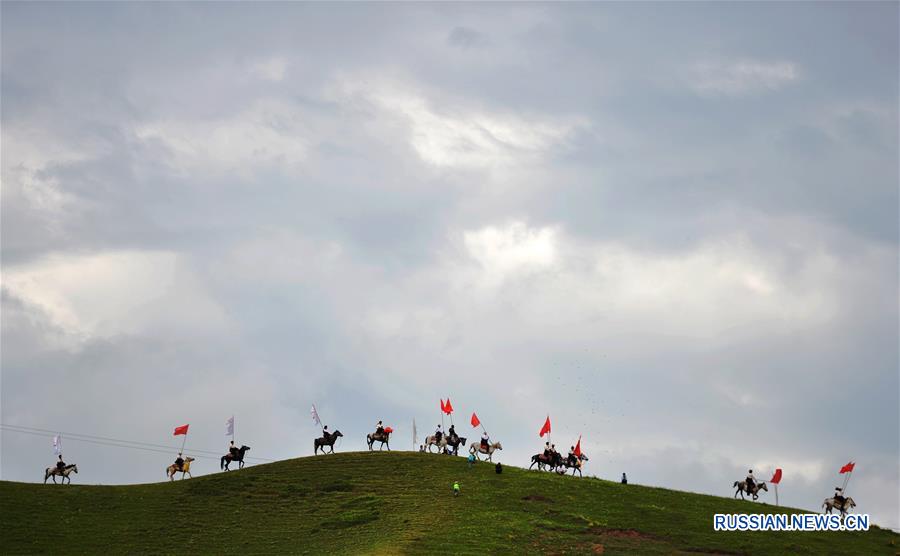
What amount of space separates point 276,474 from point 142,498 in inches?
413

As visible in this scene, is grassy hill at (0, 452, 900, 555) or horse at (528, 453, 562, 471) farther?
horse at (528, 453, 562, 471)

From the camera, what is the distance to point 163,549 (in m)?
67.6

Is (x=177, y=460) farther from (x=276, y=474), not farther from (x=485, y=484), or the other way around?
(x=485, y=484)

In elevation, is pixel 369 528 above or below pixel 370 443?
below

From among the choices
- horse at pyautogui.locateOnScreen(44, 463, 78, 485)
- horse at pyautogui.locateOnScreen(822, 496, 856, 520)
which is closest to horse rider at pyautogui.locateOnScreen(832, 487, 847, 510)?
horse at pyautogui.locateOnScreen(822, 496, 856, 520)

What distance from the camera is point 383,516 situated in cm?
7275

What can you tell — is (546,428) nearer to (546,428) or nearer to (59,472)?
(546,428)

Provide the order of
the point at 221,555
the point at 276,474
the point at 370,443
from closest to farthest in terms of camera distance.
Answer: the point at 221,555
the point at 276,474
the point at 370,443

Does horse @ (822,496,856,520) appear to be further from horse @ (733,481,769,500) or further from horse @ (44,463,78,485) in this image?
horse @ (44,463,78,485)

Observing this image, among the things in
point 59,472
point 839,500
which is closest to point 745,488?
point 839,500

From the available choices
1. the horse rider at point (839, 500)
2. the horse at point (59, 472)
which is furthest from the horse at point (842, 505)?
the horse at point (59, 472)

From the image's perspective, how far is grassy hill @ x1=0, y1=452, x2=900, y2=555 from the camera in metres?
67.6

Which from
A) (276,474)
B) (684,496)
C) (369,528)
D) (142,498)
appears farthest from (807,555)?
(142,498)

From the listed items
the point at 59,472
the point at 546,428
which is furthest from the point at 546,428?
the point at 59,472
